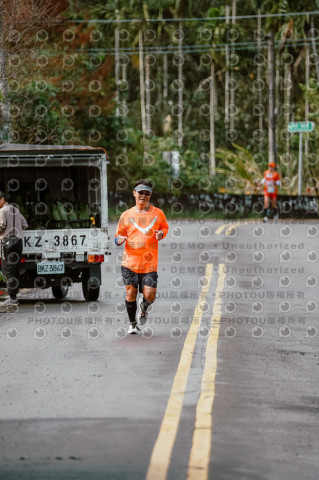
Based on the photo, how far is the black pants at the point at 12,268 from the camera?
59.8 feet

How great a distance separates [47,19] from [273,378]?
22569 mm

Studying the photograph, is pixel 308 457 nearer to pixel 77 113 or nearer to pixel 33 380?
pixel 33 380

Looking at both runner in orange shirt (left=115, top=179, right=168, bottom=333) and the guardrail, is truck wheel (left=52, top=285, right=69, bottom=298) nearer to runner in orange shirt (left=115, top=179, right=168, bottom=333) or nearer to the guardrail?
runner in orange shirt (left=115, top=179, right=168, bottom=333)

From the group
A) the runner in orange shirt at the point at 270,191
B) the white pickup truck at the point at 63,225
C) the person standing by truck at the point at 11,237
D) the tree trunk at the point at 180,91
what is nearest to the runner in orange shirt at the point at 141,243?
the person standing by truck at the point at 11,237

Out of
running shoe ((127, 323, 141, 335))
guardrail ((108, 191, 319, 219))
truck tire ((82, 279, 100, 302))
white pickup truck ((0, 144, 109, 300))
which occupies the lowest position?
Answer: guardrail ((108, 191, 319, 219))

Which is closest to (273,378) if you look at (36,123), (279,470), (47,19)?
(279,470)

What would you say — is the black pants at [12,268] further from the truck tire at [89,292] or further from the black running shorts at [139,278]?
the black running shorts at [139,278]

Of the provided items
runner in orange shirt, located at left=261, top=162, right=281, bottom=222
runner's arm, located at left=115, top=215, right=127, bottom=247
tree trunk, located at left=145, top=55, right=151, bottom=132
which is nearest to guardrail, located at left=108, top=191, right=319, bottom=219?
runner in orange shirt, located at left=261, top=162, right=281, bottom=222

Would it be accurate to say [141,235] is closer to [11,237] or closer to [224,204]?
[11,237]

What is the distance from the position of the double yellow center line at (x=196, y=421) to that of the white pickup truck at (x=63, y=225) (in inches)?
184

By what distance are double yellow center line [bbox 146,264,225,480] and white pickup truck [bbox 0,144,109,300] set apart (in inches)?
184

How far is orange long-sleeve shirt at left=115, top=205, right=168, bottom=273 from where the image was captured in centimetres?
1452

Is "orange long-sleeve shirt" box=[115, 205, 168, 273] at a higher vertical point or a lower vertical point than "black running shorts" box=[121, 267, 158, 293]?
higher

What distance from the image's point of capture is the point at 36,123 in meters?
41.0
